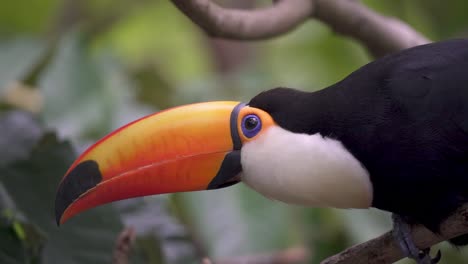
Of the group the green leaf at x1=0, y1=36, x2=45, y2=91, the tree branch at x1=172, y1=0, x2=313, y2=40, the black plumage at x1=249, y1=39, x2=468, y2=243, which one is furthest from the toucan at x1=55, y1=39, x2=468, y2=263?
the green leaf at x1=0, y1=36, x2=45, y2=91

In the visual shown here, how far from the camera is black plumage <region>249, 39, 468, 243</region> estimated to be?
154 centimetres

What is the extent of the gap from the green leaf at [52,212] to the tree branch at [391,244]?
0.66m

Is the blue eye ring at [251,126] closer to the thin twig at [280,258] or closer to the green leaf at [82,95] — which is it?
the thin twig at [280,258]

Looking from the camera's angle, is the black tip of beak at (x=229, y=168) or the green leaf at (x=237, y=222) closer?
the black tip of beak at (x=229, y=168)

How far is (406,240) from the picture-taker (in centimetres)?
162

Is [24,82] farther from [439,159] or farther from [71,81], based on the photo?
[439,159]

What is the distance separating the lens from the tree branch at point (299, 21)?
173 cm

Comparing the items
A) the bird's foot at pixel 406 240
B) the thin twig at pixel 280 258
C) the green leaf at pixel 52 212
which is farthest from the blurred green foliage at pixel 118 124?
the bird's foot at pixel 406 240

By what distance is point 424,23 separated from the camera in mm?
3479

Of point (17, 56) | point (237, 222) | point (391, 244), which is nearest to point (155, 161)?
point (391, 244)

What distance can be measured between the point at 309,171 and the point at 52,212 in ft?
2.59

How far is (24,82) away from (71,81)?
0.53 feet

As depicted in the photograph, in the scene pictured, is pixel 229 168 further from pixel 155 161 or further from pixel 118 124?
pixel 118 124

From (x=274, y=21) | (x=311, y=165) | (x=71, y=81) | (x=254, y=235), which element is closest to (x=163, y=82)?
(x=71, y=81)
